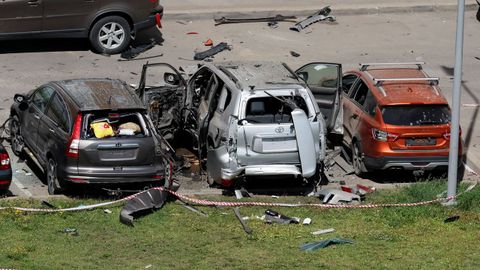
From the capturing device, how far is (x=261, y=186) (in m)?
16.3

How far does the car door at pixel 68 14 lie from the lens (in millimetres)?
21328

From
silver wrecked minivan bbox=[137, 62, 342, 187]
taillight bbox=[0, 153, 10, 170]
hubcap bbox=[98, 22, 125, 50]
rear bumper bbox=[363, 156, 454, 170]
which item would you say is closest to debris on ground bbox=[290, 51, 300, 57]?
hubcap bbox=[98, 22, 125, 50]

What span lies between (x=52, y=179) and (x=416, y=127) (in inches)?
224

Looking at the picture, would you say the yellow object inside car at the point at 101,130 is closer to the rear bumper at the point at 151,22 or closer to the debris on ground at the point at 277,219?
the debris on ground at the point at 277,219

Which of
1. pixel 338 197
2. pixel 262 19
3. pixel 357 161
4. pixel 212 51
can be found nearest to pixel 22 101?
pixel 338 197

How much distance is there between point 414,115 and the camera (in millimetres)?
16141

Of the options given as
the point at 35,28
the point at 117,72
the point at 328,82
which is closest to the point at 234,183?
the point at 328,82

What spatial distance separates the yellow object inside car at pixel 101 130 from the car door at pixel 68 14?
7137mm

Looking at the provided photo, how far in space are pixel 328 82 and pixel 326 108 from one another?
1.88 ft

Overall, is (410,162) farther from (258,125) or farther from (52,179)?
(52,179)

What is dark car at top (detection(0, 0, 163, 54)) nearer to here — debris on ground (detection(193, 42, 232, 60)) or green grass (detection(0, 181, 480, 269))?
debris on ground (detection(193, 42, 232, 60))

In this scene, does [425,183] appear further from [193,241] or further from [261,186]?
[193,241]

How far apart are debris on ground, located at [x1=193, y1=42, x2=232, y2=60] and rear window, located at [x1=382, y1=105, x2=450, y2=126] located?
682 cm

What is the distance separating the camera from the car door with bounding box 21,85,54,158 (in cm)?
1603
